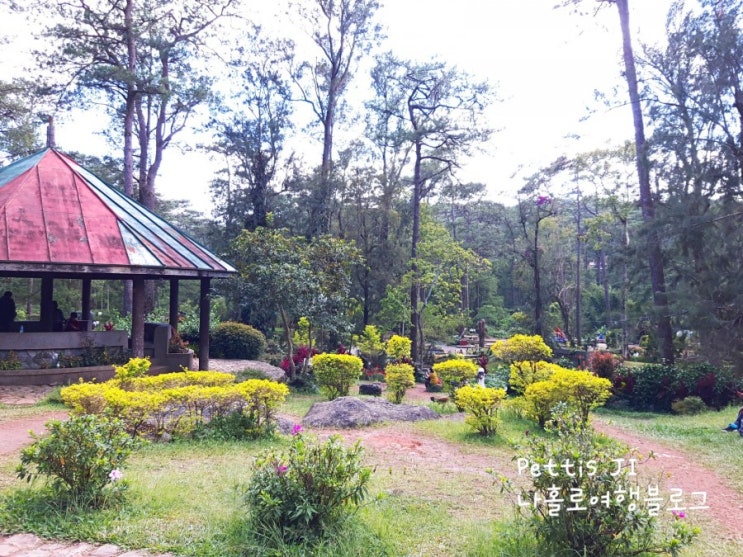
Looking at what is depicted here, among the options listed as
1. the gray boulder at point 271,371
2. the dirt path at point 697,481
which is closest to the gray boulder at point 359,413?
the dirt path at point 697,481

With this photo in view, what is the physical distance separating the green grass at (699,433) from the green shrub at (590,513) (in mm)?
2028

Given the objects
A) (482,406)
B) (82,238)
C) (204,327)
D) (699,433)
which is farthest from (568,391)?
(82,238)

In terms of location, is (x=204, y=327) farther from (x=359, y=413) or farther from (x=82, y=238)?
(x=359, y=413)

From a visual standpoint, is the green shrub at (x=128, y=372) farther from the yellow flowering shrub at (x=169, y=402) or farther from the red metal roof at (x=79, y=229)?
the red metal roof at (x=79, y=229)

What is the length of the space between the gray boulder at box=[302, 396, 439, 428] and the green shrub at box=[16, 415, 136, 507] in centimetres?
425

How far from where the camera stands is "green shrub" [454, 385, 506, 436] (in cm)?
774

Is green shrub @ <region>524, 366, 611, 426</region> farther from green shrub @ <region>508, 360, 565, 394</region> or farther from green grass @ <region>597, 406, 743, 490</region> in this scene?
green shrub @ <region>508, 360, 565, 394</region>

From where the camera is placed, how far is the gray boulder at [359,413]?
8.38m

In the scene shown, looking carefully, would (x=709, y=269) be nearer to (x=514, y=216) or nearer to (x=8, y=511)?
(x=8, y=511)

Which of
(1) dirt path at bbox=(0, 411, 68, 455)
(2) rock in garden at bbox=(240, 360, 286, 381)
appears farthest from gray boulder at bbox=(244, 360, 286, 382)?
(1) dirt path at bbox=(0, 411, 68, 455)

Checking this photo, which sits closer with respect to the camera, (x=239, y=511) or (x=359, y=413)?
(x=239, y=511)

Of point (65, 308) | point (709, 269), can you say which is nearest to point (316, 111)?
point (65, 308)

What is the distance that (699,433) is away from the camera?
28.0 ft

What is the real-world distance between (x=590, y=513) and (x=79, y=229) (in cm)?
1030
